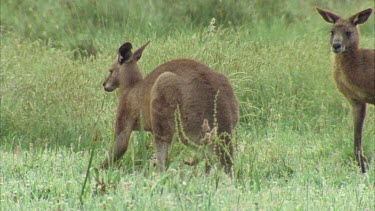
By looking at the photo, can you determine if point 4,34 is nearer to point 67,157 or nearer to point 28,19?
point 28,19

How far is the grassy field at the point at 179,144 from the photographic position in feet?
18.8

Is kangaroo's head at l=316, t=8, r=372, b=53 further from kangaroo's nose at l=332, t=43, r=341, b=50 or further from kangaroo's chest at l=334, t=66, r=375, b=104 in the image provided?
kangaroo's chest at l=334, t=66, r=375, b=104

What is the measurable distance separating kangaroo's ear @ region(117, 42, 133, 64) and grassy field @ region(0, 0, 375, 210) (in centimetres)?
67

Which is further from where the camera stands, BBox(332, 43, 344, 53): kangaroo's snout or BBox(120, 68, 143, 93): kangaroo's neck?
BBox(332, 43, 344, 53): kangaroo's snout

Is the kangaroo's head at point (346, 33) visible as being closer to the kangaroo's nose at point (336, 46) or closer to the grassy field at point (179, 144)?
the kangaroo's nose at point (336, 46)

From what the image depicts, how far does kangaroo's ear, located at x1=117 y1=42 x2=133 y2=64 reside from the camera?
739 cm

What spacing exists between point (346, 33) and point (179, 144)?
240cm

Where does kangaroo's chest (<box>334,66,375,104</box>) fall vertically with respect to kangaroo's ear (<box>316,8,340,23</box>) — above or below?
below

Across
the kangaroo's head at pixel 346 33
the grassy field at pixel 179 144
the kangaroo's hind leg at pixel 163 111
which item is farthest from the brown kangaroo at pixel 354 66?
the kangaroo's hind leg at pixel 163 111

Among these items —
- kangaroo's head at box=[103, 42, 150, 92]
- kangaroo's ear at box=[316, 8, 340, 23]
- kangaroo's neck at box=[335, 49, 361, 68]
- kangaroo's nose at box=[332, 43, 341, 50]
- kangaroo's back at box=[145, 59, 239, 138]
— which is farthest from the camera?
kangaroo's ear at box=[316, 8, 340, 23]

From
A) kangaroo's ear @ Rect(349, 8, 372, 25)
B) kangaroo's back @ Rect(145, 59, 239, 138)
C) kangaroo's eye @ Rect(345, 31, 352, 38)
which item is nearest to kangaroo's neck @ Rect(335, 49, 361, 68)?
kangaroo's eye @ Rect(345, 31, 352, 38)

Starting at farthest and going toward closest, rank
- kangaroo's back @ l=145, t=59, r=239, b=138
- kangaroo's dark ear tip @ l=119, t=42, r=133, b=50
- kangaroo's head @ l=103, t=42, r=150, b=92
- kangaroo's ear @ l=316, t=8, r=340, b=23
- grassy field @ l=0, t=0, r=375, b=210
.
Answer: kangaroo's ear @ l=316, t=8, r=340, b=23, kangaroo's head @ l=103, t=42, r=150, b=92, kangaroo's dark ear tip @ l=119, t=42, r=133, b=50, kangaroo's back @ l=145, t=59, r=239, b=138, grassy field @ l=0, t=0, r=375, b=210

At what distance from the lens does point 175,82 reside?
21.0 feet

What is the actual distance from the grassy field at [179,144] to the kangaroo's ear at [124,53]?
673 millimetres
